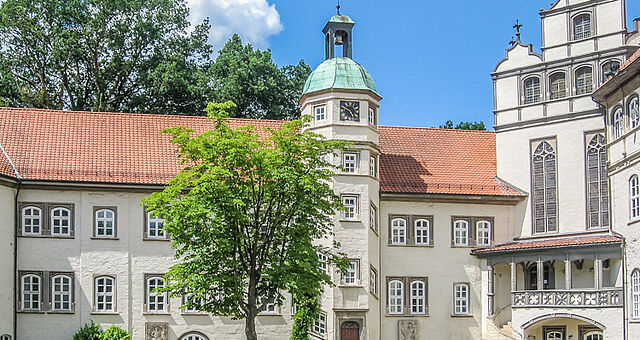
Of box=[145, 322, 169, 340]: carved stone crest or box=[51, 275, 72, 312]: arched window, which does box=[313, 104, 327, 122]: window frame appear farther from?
box=[51, 275, 72, 312]: arched window

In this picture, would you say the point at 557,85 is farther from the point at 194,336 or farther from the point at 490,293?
the point at 194,336

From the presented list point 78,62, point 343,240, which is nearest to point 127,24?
point 78,62

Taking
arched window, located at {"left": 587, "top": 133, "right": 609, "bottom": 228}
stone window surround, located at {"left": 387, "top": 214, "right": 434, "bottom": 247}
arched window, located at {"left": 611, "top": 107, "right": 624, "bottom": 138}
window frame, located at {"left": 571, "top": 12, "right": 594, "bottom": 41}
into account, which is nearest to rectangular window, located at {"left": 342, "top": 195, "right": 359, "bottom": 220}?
stone window surround, located at {"left": 387, "top": 214, "right": 434, "bottom": 247}

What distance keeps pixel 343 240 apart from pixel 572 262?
8.34m

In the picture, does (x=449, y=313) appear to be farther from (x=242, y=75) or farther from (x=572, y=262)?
(x=242, y=75)

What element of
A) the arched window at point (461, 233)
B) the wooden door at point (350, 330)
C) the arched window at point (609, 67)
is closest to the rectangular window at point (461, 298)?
the arched window at point (461, 233)

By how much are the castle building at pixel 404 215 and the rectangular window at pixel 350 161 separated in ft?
0.26

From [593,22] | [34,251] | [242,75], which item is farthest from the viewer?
[242,75]

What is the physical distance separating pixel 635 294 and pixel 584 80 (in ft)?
30.7

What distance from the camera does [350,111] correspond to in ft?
125

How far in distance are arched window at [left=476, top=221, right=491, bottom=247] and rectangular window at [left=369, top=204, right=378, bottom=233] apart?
4.20m

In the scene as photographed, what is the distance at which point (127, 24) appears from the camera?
162ft

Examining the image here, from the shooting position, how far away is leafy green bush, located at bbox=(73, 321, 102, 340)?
35.4 meters

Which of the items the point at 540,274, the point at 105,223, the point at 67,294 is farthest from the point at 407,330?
the point at 67,294
